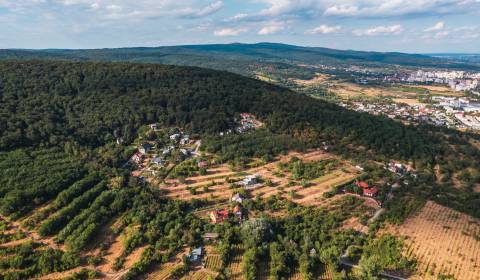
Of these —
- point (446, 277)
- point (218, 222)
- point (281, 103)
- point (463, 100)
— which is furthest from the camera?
point (463, 100)

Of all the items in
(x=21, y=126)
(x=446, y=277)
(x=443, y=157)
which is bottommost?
(x=446, y=277)

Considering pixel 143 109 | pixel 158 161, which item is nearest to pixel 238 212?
pixel 158 161

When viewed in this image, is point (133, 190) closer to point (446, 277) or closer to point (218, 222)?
point (218, 222)

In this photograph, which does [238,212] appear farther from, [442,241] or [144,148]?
[144,148]

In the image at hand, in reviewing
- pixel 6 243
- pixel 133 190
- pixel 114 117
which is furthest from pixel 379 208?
pixel 114 117

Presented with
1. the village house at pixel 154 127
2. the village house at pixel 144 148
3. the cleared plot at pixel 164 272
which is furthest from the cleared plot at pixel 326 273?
the village house at pixel 154 127

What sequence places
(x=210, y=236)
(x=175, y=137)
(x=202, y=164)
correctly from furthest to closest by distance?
(x=175, y=137) → (x=202, y=164) → (x=210, y=236)

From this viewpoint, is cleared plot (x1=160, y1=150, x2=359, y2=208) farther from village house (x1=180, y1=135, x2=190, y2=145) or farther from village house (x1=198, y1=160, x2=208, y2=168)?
village house (x1=180, y1=135, x2=190, y2=145)
